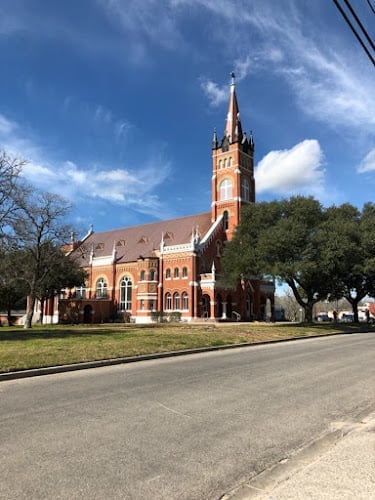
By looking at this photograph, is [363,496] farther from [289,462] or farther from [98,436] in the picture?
[98,436]

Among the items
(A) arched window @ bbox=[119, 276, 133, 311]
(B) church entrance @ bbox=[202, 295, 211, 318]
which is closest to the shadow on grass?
(B) church entrance @ bbox=[202, 295, 211, 318]

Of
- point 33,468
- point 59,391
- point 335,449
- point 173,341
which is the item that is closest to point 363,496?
point 335,449

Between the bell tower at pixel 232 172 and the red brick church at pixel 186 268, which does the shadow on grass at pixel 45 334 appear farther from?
the bell tower at pixel 232 172

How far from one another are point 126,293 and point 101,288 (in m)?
5.68

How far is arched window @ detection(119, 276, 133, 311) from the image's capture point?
57.2m

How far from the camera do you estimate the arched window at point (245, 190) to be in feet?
186

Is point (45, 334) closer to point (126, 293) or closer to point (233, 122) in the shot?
point (126, 293)

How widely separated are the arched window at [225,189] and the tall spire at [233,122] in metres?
5.71

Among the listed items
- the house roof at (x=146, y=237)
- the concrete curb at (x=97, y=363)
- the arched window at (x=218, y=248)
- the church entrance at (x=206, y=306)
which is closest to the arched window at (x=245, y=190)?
the house roof at (x=146, y=237)

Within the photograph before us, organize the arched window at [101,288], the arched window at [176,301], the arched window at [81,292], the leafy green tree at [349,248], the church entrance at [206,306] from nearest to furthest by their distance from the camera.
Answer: the leafy green tree at [349,248], the church entrance at [206,306], the arched window at [176,301], the arched window at [101,288], the arched window at [81,292]

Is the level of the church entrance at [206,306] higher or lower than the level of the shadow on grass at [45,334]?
higher

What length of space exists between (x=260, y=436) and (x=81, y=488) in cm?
277

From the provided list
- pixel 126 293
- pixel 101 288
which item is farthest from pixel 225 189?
pixel 101 288

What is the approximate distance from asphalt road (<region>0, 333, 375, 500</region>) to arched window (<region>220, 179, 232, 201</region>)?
149 ft
